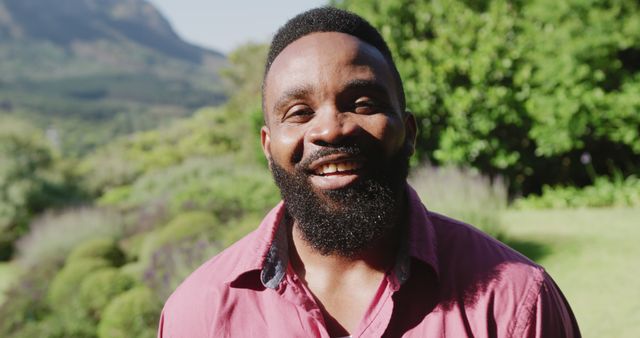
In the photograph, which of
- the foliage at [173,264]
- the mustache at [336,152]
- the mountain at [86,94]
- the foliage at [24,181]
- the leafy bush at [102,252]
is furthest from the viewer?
the mountain at [86,94]

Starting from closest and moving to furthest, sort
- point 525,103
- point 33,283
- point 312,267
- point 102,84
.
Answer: point 312,267
point 33,283
point 525,103
point 102,84

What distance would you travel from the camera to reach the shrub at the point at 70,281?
270 inches

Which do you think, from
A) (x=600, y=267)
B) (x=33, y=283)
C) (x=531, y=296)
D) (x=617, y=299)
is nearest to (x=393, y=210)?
(x=531, y=296)

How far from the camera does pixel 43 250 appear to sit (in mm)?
10070

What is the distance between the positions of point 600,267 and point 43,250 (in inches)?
351

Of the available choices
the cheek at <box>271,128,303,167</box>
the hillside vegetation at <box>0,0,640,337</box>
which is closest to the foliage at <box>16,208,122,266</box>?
the hillside vegetation at <box>0,0,640,337</box>

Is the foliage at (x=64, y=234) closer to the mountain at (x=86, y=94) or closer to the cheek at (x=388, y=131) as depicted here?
the cheek at (x=388, y=131)

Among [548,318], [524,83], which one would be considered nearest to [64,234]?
[524,83]

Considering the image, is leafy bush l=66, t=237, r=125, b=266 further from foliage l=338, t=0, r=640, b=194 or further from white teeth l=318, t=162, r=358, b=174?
white teeth l=318, t=162, r=358, b=174

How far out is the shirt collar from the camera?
1558 millimetres

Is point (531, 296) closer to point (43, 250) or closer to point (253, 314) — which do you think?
point (253, 314)

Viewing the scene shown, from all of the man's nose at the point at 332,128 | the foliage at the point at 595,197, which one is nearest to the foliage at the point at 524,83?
the foliage at the point at 595,197

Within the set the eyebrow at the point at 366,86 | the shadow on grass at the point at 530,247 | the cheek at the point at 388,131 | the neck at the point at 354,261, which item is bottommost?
the shadow on grass at the point at 530,247

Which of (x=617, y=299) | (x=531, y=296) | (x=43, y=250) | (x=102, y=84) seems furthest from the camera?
(x=102, y=84)
